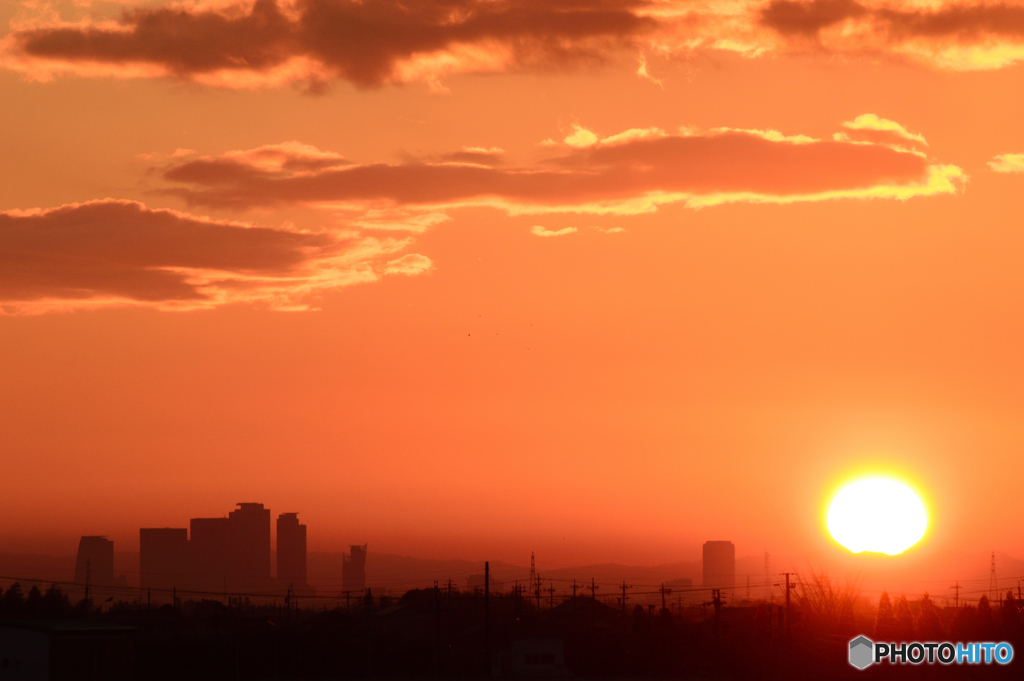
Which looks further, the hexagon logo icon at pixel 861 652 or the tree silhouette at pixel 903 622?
the tree silhouette at pixel 903 622

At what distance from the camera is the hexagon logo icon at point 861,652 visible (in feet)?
359

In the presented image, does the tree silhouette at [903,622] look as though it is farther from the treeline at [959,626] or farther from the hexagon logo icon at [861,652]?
the hexagon logo icon at [861,652]

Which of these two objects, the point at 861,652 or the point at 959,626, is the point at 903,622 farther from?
the point at 861,652

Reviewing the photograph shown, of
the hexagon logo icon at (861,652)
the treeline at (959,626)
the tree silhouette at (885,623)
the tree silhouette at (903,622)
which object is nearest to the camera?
the hexagon logo icon at (861,652)

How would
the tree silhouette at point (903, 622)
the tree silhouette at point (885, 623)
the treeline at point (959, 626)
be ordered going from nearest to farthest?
1. the treeline at point (959, 626)
2. the tree silhouette at point (903, 622)
3. the tree silhouette at point (885, 623)

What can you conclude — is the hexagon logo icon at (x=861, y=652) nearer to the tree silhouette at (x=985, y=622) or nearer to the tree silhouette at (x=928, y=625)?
the tree silhouette at (x=928, y=625)

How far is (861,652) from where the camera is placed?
112 m

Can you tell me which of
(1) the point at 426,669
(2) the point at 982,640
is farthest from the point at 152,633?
(2) the point at 982,640

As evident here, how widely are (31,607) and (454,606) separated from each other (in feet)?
224

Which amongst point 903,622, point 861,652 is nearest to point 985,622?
point 903,622

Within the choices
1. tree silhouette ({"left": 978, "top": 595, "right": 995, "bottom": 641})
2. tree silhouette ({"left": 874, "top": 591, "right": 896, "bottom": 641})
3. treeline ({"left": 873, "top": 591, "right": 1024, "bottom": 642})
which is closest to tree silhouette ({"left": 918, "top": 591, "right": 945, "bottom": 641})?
treeline ({"left": 873, "top": 591, "right": 1024, "bottom": 642})

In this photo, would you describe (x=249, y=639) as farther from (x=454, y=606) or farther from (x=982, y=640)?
(x=982, y=640)

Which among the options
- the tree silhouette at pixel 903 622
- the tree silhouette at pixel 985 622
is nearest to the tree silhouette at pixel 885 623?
the tree silhouette at pixel 903 622

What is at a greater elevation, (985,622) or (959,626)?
(985,622)
